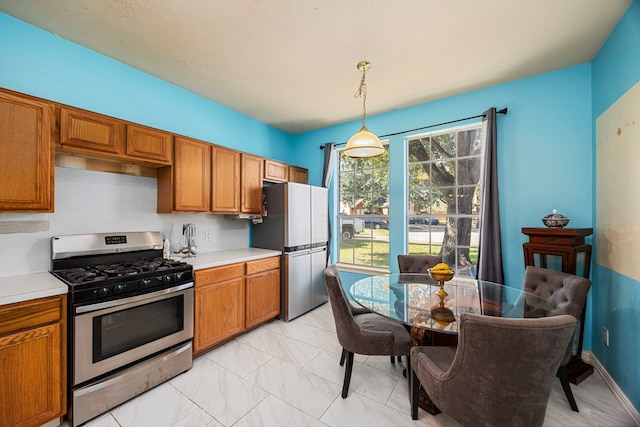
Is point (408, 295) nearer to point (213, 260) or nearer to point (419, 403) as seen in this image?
point (419, 403)

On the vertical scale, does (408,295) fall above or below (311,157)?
below

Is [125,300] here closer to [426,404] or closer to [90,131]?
[90,131]

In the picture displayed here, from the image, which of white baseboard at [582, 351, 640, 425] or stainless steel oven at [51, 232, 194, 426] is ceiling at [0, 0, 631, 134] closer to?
stainless steel oven at [51, 232, 194, 426]

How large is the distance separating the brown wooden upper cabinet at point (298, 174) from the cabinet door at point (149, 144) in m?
1.76

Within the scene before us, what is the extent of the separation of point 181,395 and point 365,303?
1590 millimetres

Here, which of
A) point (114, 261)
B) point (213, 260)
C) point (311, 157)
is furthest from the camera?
point (311, 157)

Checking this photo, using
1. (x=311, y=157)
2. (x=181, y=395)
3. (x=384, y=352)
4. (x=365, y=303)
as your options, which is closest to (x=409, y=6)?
(x=365, y=303)

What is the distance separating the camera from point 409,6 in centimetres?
177

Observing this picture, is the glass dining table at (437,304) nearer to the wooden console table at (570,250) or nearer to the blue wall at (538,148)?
the wooden console table at (570,250)

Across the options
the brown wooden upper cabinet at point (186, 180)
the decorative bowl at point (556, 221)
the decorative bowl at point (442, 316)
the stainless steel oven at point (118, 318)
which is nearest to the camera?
the decorative bowl at point (442, 316)

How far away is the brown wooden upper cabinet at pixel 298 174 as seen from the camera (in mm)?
3949

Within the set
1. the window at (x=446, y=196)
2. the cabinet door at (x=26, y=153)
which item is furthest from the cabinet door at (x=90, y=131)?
the window at (x=446, y=196)

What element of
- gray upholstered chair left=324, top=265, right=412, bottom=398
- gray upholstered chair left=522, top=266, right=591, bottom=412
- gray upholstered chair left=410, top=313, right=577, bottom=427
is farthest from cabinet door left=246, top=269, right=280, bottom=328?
gray upholstered chair left=522, top=266, right=591, bottom=412

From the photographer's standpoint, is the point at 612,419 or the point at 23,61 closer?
the point at 612,419
